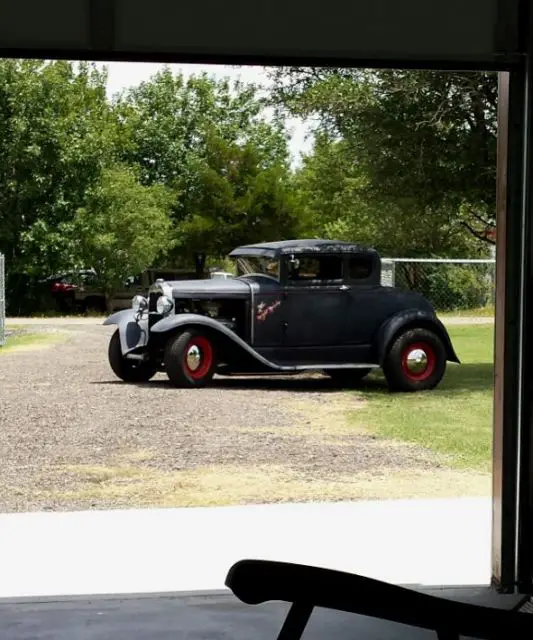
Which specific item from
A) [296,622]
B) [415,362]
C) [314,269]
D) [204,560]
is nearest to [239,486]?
[314,269]

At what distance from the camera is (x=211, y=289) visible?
27.0ft

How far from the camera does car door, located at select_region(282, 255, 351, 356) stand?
827cm

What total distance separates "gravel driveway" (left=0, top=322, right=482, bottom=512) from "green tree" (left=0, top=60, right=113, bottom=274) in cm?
256

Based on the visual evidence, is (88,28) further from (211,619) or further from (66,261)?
(66,261)

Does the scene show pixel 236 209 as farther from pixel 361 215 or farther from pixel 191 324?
pixel 191 324

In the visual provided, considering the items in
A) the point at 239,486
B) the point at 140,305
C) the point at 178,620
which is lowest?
the point at 239,486

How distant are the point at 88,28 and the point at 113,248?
31.9 feet

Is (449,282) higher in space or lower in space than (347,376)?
higher

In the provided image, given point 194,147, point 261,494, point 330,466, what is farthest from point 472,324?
point 194,147

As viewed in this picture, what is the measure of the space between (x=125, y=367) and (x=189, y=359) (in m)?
0.91

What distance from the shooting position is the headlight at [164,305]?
8.09m

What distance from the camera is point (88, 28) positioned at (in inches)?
102

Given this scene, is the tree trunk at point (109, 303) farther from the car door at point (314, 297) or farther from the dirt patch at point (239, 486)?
the car door at point (314, 297)

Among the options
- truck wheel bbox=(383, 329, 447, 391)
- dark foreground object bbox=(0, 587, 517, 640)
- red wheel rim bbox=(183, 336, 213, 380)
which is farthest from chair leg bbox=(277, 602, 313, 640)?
truck wheel bbox=(383, 329, 447, 391)
